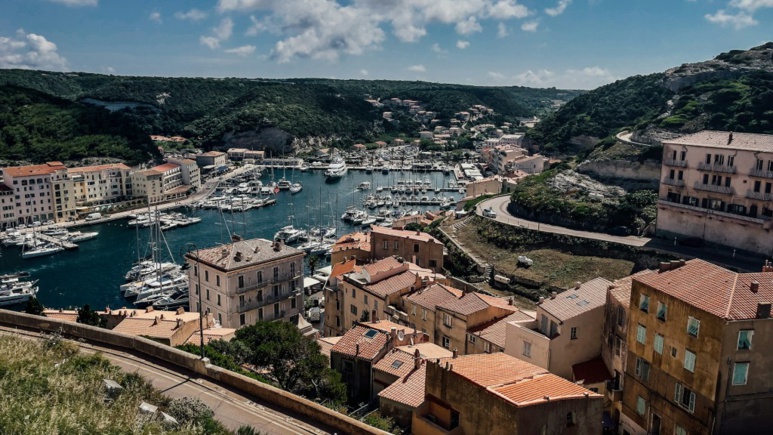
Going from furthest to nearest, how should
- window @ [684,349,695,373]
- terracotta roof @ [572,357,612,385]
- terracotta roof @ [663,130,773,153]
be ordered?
1. terracotta roof @ [663,130,773,153]
2. terracotta roof @ [572,357,612,385]
3. window @ [684,349,695,373]

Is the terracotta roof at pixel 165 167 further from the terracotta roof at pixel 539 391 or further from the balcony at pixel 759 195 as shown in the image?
the terracotta roof at pixel 539 391

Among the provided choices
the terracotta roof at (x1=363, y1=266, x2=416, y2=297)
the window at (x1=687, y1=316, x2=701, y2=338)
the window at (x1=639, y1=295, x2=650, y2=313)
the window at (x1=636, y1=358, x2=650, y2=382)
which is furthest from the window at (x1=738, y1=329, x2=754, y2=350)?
the terracotta roof at (x1=363, y1=266, x2=416, y2=297)

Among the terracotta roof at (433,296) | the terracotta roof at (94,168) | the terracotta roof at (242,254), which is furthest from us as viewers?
the terracotta roof at (94,168)

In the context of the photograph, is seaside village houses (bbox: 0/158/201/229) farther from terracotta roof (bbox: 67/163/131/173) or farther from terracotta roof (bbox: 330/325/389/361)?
terracotta roof (bbox: 330/325/389/361)

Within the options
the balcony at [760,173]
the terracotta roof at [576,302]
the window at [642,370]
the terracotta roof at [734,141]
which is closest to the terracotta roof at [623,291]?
the terracotta roof at [576,302]

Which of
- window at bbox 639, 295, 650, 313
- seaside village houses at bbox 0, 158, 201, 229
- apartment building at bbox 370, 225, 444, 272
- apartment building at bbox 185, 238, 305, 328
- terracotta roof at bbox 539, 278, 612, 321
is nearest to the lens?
window at bbox 639, 295, 650, 313
